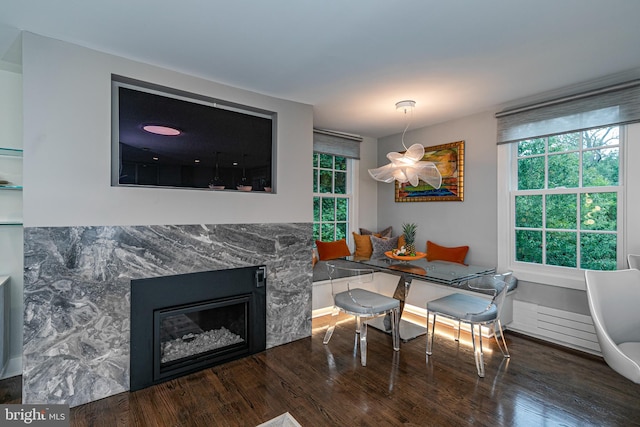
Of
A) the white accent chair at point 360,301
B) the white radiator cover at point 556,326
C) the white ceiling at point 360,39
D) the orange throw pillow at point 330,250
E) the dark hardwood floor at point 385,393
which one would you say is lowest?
the dark hardwood floor at point 385,393

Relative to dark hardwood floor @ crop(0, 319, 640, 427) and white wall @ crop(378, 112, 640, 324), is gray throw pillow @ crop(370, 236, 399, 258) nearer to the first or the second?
white wall @ crop(378, 112, 640, 324)

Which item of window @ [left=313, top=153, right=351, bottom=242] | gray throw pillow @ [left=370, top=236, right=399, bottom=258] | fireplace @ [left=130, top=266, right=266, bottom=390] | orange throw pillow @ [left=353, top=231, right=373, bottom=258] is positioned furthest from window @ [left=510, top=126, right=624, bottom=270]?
fireplace @ [left=130, top=266, right=266, bottom=390]

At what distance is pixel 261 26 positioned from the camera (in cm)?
184

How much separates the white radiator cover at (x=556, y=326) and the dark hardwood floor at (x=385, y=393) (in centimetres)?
11

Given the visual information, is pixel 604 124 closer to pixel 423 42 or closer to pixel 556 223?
pixel 556 223

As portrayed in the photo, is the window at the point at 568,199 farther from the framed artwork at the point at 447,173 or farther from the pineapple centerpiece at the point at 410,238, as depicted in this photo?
the pineapple centerpiece at the point at 410,238

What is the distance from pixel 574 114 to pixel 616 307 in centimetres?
173

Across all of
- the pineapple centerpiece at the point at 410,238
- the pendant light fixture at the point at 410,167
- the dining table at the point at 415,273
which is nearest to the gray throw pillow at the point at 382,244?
the pineapple centerpiece at the point at 410,238

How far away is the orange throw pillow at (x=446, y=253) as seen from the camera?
11.7ft

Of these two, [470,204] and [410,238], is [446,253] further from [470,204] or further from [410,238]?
[470,204]

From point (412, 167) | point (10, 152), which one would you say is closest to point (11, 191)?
point (10, 152)

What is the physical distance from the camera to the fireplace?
223 cm

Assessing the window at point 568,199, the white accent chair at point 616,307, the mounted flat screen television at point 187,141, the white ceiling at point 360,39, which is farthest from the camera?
the window at point 568,199

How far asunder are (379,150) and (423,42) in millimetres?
2755
